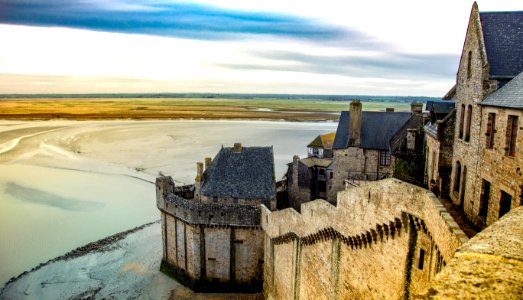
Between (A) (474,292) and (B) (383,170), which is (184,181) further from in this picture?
(A) (474,292)

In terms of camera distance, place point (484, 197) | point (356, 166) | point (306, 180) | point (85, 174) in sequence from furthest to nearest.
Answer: point (85, 174)
point (306, 180)
point (356, 166)
point (484, 197)

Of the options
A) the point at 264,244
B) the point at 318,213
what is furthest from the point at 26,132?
the point at 318,213

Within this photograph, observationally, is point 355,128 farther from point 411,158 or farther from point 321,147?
point 321,147

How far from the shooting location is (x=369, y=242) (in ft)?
43.4

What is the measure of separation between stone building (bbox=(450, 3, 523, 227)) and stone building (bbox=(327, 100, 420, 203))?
536 inches

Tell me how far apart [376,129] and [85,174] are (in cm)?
4524

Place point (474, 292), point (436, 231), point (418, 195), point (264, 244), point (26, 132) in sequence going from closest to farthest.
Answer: point (474, 292) < point (436, 231) < point (418, 195) < point (264, 244) < point (26, 132)

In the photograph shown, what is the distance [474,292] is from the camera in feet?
13.7

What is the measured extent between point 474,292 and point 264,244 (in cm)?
2220

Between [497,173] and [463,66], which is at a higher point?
[463,66]

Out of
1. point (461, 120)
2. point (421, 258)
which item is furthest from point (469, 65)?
point (421, 258)

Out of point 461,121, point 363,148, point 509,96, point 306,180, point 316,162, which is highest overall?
point 509,96

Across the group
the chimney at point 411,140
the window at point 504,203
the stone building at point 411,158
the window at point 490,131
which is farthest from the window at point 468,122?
the chimney at point 411,140

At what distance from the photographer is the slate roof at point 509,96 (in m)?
12.0
